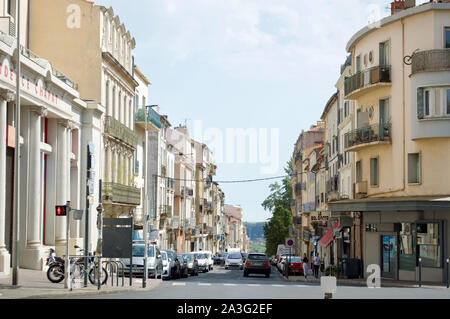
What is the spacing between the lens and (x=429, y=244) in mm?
39500

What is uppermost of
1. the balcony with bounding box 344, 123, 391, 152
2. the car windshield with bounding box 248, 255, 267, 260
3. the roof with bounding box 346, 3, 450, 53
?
the roof with bounding box 346, 3, 450, 53

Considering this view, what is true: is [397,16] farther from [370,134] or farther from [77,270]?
[77,270]

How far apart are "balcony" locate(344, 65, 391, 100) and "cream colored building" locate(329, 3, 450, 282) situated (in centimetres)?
5

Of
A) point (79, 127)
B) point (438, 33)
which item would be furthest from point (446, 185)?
point (79, 127)

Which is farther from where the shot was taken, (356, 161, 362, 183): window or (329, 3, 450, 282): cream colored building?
(356, 161, 362, 183): window

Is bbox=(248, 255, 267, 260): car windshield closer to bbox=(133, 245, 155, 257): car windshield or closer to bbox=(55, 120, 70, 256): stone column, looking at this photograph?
bbox=(133, 245, 155, 257): car windshield

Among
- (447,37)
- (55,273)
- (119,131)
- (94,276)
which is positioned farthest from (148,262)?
(447,37)

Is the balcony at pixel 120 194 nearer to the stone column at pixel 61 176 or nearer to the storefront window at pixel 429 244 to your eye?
the stone column at pixel 61 176

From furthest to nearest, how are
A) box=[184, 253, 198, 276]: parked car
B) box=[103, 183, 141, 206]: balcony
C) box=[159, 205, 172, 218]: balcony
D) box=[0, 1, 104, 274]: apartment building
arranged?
box=[159, 205, 172, 218]: balcony → box=[184, 253, 198, 276]: parked car → box=[103, 183, 141, 206]: balcony → box=[0, 1, 104, 274]: apartment building

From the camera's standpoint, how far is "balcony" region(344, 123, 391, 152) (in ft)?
141

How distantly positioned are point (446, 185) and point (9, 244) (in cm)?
2125

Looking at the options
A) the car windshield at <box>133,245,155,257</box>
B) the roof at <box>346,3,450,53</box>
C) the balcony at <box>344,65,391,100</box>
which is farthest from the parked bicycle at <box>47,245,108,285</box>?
the roof at <box>346,3,450,53</box>

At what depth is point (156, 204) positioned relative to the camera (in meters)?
70.5
